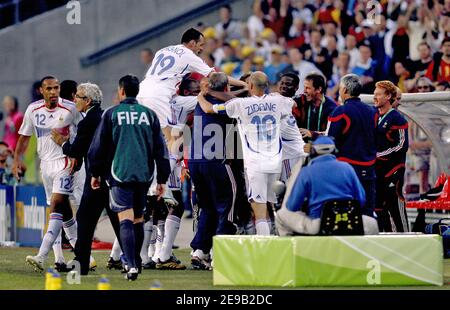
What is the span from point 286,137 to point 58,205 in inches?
115

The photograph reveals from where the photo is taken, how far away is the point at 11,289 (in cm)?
1280

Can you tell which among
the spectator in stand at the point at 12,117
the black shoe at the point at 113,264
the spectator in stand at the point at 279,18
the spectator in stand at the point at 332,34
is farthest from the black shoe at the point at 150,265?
the spectator in stand at the point at 279,18

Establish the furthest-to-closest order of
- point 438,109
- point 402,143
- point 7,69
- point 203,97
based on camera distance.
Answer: point 7,69 → point 438,109 → point 402,143 → point 203,97

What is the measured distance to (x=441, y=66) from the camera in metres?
21.8

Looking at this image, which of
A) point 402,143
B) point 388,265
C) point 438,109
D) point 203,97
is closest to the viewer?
point 388,265

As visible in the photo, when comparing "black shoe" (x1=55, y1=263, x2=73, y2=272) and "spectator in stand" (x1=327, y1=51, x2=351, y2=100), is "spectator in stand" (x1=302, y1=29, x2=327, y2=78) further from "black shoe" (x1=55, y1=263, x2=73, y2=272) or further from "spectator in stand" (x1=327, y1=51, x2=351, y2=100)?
"black shoe" (x1=55, y1=263, x2=73, y2=272)

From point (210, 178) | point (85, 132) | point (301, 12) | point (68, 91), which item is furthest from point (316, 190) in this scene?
point (301, 12)

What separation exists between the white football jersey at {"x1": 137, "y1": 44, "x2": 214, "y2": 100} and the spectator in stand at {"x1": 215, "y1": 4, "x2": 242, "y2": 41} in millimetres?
10780

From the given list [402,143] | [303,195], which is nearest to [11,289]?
[303,195]

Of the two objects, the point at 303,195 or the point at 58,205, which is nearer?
the point at 303,195

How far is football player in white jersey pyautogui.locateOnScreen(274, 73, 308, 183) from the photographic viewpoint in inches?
605

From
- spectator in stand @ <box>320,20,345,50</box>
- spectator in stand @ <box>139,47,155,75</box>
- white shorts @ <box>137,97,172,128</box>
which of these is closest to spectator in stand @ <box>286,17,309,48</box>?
spectator in stand @ <box>320,20,345,50</box>

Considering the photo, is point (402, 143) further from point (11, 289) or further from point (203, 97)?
point (11, 289)

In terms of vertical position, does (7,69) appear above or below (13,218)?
above
